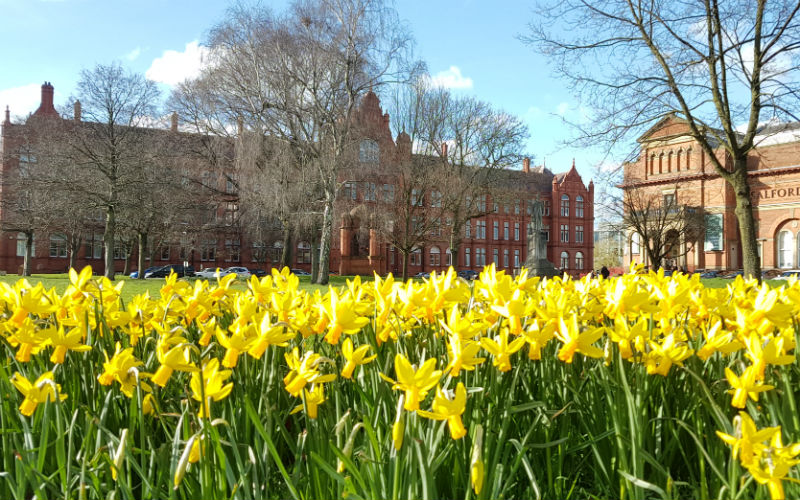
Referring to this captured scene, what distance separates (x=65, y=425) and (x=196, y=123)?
107 ft

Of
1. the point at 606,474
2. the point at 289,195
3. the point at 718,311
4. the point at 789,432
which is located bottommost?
the point at 606,474

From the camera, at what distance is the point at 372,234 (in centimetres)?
3095

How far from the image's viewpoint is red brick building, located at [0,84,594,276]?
24.6 m

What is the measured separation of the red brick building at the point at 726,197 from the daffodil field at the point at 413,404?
4234 centimetres

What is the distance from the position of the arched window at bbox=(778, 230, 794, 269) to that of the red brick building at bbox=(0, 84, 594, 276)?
1711cm

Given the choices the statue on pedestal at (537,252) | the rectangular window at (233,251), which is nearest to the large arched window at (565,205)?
the rectangular window at (233,251)

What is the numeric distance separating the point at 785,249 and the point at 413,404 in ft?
162

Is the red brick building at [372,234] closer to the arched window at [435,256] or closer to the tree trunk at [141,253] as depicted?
the arched window at [435,256]

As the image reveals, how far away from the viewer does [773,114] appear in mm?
11359

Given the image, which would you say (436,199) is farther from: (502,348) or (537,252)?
(502,348)

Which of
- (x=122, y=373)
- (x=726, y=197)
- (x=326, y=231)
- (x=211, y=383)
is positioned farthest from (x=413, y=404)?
(x=726, y=197)

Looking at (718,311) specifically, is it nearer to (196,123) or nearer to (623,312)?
(623,312)

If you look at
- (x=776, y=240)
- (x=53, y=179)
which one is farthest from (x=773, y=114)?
(x=776, y=240)

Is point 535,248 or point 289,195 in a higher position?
point 289,195
